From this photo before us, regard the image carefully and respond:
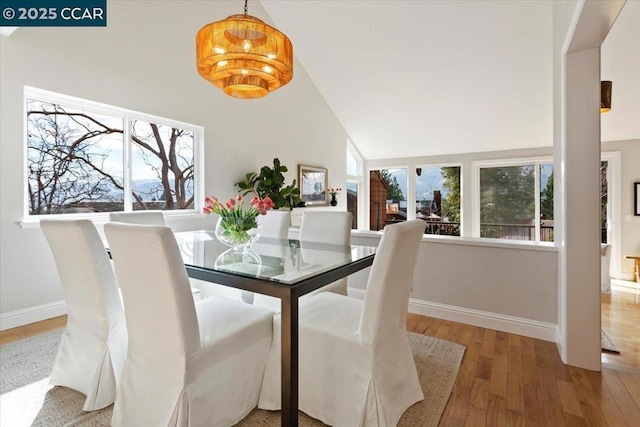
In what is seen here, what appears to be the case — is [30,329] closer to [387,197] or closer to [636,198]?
[387,197]

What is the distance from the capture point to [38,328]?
8.94ft

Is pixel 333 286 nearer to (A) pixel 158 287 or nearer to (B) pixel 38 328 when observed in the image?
(A) pixel 158 287

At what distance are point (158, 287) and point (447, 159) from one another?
6572 millimetres

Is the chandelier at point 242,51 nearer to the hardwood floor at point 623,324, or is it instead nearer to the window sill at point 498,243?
the window sill at point 498,243

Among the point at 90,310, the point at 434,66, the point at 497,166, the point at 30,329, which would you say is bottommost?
the point at 30,329

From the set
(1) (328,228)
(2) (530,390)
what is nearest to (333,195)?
(1) (328,228)

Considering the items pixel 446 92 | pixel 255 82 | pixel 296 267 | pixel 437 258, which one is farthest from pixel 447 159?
pixel 296 267

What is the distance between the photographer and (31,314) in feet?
9.34

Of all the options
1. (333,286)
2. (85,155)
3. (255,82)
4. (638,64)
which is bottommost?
(333,286)

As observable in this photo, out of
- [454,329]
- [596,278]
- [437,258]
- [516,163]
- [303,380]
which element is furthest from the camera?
[516,163]

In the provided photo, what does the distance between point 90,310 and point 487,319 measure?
2.82 m

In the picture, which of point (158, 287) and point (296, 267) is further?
point (296, 267)

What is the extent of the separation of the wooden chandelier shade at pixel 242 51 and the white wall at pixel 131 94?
1.73 meters

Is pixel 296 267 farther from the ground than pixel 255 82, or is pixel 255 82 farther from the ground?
pixel 255 82
